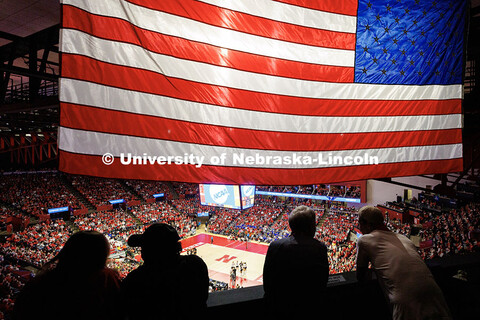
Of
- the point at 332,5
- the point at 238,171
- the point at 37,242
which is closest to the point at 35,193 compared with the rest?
the point at 37,242

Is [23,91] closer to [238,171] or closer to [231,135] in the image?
[231,135]

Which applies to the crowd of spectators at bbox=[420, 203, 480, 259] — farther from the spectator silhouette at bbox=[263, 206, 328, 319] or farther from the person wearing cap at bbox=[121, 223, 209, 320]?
the person wearing cap at bbox=[121, 223, 209, 320]

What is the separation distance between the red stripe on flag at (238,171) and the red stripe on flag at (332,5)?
2.11m

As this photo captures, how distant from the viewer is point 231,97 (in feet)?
10.5

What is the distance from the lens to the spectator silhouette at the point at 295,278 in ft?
5.97

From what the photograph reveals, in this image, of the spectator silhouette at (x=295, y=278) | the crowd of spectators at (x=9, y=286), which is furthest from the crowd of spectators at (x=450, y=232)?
the crowd of spectators at (x=9, y=286)

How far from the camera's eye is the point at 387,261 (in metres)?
2.09

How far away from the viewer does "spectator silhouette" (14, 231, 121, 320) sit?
4.22 feet

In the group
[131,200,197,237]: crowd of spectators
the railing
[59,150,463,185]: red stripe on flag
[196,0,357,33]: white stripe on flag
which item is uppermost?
the railing

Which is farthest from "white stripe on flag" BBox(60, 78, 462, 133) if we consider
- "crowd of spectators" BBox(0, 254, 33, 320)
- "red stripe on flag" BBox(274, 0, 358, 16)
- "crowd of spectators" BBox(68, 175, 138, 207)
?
"crowd of spectators" BBox(68, 175, 138, 207)

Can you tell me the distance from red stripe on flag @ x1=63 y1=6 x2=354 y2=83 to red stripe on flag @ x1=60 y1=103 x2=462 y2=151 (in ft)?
2.40

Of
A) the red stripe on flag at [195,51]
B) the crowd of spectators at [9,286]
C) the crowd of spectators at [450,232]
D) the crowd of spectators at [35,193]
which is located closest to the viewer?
the red stripe on flag at [195,51]

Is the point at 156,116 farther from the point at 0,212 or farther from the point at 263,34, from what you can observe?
the point at 0,212

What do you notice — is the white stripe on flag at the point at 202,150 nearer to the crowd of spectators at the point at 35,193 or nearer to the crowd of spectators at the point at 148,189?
the crowd of spectators at the point at 35,193
